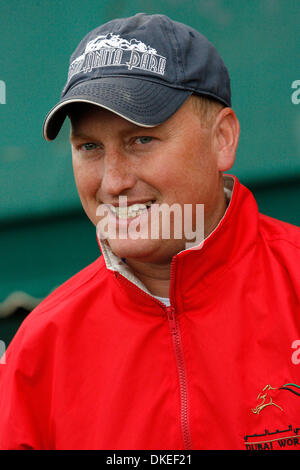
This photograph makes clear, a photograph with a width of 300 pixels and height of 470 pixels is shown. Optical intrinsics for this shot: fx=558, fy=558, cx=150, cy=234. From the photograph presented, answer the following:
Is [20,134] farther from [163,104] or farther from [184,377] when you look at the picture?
[184,377]

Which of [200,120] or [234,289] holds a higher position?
[200,120]

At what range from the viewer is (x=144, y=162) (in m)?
1.19

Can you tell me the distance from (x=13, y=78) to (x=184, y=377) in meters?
1.25

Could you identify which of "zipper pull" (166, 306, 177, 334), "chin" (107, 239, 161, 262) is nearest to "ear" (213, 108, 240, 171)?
"chin" (107, 239, 161, 262)

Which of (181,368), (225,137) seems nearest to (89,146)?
(225,137)

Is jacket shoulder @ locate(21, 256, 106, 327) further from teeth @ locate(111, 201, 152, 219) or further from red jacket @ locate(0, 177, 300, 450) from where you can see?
teeth @ locate(111, 201, 152, 219)

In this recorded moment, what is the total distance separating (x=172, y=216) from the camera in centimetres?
124

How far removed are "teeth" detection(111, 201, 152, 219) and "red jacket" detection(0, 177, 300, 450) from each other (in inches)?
5.1

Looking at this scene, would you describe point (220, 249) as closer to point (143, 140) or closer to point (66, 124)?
point (143, 140)

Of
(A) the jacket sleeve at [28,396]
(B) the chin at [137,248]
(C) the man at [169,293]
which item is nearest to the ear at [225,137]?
(C) the man at [169,293]
